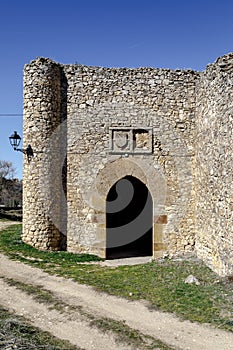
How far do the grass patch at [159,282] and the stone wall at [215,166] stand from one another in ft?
1.73

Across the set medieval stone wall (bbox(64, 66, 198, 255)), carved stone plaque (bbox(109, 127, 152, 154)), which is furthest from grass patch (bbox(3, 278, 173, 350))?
carved stone plaque (bbox(109, 127, 152, 154))

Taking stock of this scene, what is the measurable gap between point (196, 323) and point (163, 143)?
5.42 m

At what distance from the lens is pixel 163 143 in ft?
31.3

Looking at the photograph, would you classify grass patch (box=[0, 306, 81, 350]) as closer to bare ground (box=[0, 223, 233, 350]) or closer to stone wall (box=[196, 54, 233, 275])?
bare ground (box=[0, 223, 233, 350])

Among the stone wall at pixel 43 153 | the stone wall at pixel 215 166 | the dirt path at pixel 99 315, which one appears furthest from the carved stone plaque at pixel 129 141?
the dirt path at pixel 99 315

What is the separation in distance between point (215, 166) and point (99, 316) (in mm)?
4238

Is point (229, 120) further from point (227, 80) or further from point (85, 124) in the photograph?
point (85, 124)

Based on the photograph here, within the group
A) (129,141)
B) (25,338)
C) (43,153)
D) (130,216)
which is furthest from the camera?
(130,216)

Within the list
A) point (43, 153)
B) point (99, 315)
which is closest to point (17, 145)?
point (43, 153)

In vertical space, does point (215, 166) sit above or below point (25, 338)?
above

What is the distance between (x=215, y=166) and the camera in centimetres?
792

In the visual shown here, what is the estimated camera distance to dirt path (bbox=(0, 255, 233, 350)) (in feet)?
14.4

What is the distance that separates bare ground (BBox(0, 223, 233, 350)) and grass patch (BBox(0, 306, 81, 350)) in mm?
146

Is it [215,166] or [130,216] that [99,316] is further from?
[130,216]
